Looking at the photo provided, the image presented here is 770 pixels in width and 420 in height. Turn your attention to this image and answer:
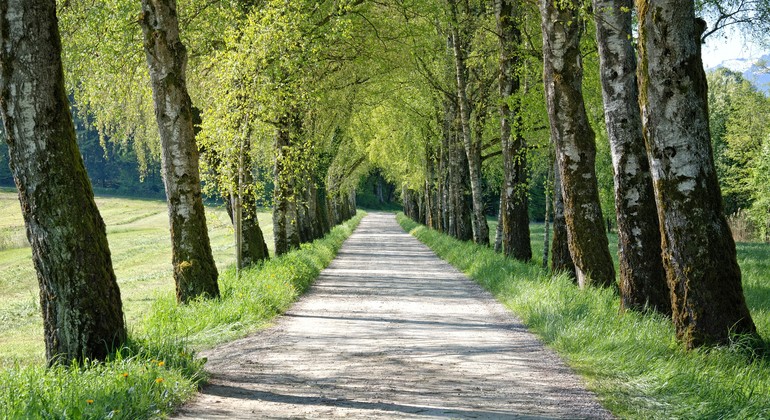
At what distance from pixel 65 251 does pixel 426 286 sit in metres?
10.7

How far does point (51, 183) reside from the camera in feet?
23.2

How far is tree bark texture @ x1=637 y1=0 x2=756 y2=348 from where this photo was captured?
24.6 ft

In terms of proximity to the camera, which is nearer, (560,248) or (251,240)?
(560,248)

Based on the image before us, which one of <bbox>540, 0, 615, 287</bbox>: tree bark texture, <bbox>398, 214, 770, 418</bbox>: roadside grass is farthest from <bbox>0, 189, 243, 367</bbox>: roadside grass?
<bbox>540, 0, 615, 287</bbox>: tree bark texture

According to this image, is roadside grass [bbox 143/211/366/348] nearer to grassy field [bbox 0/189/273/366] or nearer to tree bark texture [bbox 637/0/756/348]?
grassy field [bbox 0/189/273/366]

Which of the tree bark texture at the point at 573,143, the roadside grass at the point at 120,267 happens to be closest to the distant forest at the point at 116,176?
→ the roadside grass at the point at 120,267

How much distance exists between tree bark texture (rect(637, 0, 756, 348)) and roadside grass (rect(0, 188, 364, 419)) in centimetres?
484

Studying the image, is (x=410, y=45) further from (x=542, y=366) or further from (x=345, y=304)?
(x=542, y=366)

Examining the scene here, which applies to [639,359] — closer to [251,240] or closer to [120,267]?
[251,240]

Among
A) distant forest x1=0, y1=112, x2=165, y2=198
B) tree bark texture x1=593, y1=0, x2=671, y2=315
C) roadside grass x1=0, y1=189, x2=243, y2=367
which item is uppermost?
distant forest x1=0, y1=112, x2=165, y2=198

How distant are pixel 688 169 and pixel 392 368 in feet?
11.6

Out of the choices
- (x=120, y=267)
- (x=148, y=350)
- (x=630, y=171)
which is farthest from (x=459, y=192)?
(x=148, y=350)

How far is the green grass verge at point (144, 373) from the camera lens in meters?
5.42

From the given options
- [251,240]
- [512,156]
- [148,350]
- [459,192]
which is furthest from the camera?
[459,192]
